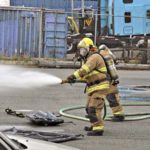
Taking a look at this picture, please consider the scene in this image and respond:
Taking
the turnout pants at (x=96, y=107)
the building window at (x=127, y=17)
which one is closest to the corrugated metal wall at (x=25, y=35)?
the building window at (x=127, y=17)

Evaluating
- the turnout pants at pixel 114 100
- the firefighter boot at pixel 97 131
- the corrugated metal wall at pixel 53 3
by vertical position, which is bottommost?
the firefighter boot at pixel 97 131

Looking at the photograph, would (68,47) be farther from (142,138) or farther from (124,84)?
(142,138)

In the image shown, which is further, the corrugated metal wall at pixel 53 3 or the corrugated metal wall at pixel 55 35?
the corrugated metal wall at pixel 53 3

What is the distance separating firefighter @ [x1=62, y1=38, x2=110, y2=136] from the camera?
9875 mm

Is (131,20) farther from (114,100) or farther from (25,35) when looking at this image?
(114,100)

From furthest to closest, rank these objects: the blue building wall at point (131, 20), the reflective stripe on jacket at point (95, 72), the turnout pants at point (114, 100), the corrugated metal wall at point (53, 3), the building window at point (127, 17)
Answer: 1. the corrugated metal wall at point (53, 3)
2. the blue building wall at point (131, 20)
3. the building window at point (127, 17)
4. the turnout pants at point (114, 100)
5. the reflective stripe on jacket at point (95, 72)

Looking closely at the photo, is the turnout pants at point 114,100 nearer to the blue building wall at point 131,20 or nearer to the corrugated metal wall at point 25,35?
the corrugated metal wall at point 25,35

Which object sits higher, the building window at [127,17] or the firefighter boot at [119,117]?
the building window at [127,17]

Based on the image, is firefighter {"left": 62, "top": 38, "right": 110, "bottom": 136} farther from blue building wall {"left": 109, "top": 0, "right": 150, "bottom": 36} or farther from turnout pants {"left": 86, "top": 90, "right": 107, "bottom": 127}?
blue building wall {"left": 109, "top": 0, "right": 150, "bottom": 36}

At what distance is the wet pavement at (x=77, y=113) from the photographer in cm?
921

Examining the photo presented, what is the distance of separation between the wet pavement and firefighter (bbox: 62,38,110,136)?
0.26 metres

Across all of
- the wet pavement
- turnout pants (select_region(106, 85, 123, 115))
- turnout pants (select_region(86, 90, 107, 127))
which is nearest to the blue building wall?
the wet pavement

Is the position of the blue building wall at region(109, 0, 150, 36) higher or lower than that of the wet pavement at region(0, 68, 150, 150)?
higher

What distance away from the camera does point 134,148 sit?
8898 millimetres
